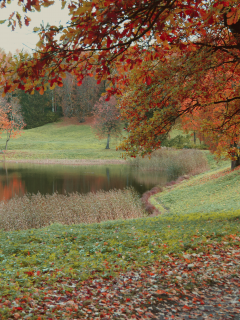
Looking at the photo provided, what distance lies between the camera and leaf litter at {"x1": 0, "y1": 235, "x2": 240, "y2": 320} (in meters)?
4.18

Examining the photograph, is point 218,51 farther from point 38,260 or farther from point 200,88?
point 38,260

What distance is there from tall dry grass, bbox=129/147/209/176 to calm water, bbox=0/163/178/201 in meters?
1.54

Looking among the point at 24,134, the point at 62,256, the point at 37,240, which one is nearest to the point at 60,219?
the point at 37,240

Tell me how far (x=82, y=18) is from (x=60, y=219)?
11309mm

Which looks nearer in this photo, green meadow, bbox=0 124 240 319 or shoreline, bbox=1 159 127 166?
green meadow, bbox=0 124 240 319

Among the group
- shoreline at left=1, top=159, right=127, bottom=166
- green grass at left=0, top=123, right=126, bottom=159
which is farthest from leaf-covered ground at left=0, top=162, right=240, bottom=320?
green grass at left=0, top=123, right=126, bottom=159

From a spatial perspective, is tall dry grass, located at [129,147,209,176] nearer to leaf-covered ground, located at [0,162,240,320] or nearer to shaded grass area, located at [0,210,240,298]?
shaded grass area, located at [0,210,240,298]

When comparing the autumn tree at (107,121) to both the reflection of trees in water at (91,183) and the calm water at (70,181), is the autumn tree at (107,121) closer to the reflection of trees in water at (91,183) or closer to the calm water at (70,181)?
the calm water at (70,181)

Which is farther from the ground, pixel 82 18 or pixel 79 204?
pixel 82 18

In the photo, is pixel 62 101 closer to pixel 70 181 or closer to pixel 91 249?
pixel 70 181

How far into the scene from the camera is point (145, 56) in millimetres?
6055

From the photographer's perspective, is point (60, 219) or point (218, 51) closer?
point (218, 51)

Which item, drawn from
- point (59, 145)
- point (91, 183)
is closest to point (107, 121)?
point (59, 145)

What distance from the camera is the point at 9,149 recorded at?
4975cm
